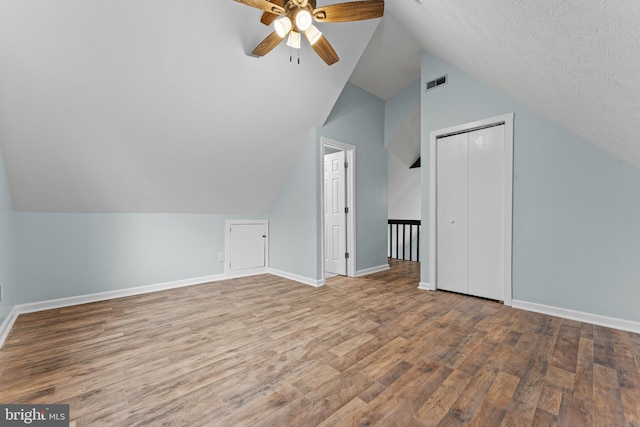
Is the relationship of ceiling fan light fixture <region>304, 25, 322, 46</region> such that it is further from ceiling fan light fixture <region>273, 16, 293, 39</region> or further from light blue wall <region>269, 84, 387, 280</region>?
light blue wall <region>269, 84, 387, 280</region>

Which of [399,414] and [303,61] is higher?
[303,61]

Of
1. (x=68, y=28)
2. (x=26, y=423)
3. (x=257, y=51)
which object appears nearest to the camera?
(x=26, y=423)

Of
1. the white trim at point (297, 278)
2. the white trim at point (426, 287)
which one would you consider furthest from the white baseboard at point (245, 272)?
the white trim at point (426, 287)

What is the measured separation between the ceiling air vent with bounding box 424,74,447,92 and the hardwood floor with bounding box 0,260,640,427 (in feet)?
8.99

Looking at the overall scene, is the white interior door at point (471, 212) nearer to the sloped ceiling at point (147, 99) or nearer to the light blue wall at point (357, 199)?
the light blue wall at point (357, 199)

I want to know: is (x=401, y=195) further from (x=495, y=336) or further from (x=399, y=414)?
(x=399, y=414)

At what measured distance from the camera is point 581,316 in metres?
2.50

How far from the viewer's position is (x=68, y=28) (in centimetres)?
195

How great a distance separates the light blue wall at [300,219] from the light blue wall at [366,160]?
58 cm

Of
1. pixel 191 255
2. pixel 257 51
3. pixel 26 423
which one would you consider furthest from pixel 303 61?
pixel 26 423

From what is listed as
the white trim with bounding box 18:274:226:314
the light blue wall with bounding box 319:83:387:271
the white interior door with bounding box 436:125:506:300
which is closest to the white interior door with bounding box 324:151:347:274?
the light blue wall with bounding box 319:83:387:271

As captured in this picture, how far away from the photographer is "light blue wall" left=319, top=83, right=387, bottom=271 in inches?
162

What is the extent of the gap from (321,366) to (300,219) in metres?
2.45

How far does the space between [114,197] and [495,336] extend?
4.17m
